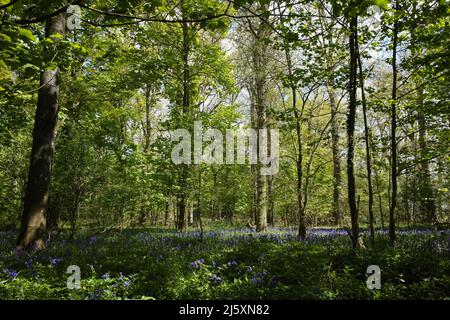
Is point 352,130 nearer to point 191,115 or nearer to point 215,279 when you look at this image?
point 215,279

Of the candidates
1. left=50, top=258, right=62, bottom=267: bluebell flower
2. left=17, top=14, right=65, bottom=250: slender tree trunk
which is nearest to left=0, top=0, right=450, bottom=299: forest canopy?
left=17, top=14, right=65, bottom=250: slender tree trunk

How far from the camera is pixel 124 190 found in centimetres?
1110

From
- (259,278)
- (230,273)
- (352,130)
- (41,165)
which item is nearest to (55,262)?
(41,165)

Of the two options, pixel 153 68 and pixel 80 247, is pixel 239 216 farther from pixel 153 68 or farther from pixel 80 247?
pixel 80 247

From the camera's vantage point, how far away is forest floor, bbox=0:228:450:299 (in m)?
4.08

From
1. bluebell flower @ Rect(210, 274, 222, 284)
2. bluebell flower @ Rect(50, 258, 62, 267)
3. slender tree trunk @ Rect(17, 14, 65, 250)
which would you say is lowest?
bluebell flower @ Rect(210, 274, 222, 284)

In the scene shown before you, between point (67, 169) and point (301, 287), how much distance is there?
26.5 ft

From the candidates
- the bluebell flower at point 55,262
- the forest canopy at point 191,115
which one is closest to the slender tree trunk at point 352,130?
the forest canopy at point 191,115

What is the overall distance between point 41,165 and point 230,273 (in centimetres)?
562

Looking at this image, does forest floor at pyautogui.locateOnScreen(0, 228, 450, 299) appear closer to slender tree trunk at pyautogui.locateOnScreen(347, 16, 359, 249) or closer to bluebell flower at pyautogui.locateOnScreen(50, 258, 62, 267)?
bluebell flower at pyautogui.locateOnScreen(50, 258, 62, 267)

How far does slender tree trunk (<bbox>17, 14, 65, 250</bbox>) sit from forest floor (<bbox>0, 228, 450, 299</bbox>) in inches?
23.4

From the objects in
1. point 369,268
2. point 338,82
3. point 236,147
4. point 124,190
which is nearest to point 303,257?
point 369,268

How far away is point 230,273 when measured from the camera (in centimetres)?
532

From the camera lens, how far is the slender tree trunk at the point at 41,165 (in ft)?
24.1
